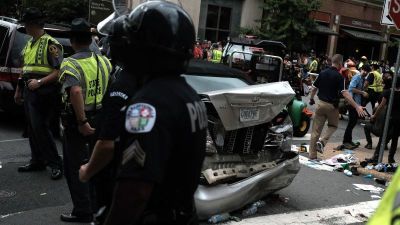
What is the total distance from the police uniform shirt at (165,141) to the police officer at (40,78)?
4.05 meters

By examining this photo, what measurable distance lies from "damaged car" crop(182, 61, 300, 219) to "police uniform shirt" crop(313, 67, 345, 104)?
3.31m

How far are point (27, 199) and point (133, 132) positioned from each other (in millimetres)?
3868

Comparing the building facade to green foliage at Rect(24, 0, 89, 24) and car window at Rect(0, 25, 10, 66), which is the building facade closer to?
green foliage at Rect(24, 0, 89, 24)

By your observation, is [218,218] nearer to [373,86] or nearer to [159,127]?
[159,127]

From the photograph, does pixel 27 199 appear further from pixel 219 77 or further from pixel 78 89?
pixel 219 77

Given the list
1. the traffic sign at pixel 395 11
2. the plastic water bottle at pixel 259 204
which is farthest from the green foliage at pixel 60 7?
the plastic water bottle at pixel 259 204

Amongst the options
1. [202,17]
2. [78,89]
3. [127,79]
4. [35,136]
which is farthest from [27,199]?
[202,17]

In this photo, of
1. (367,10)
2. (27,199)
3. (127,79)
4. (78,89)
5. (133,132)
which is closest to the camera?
(133,132)

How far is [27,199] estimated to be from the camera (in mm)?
Result: 5465

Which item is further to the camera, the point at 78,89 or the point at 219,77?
the point at 219,77

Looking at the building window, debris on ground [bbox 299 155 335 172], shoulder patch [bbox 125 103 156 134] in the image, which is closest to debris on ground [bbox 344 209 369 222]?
debris on ground [bbox 299 155 335 172]

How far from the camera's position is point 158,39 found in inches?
84.7

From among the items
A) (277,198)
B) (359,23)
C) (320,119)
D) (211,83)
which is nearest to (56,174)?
(211,83)

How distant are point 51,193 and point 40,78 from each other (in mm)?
1306
